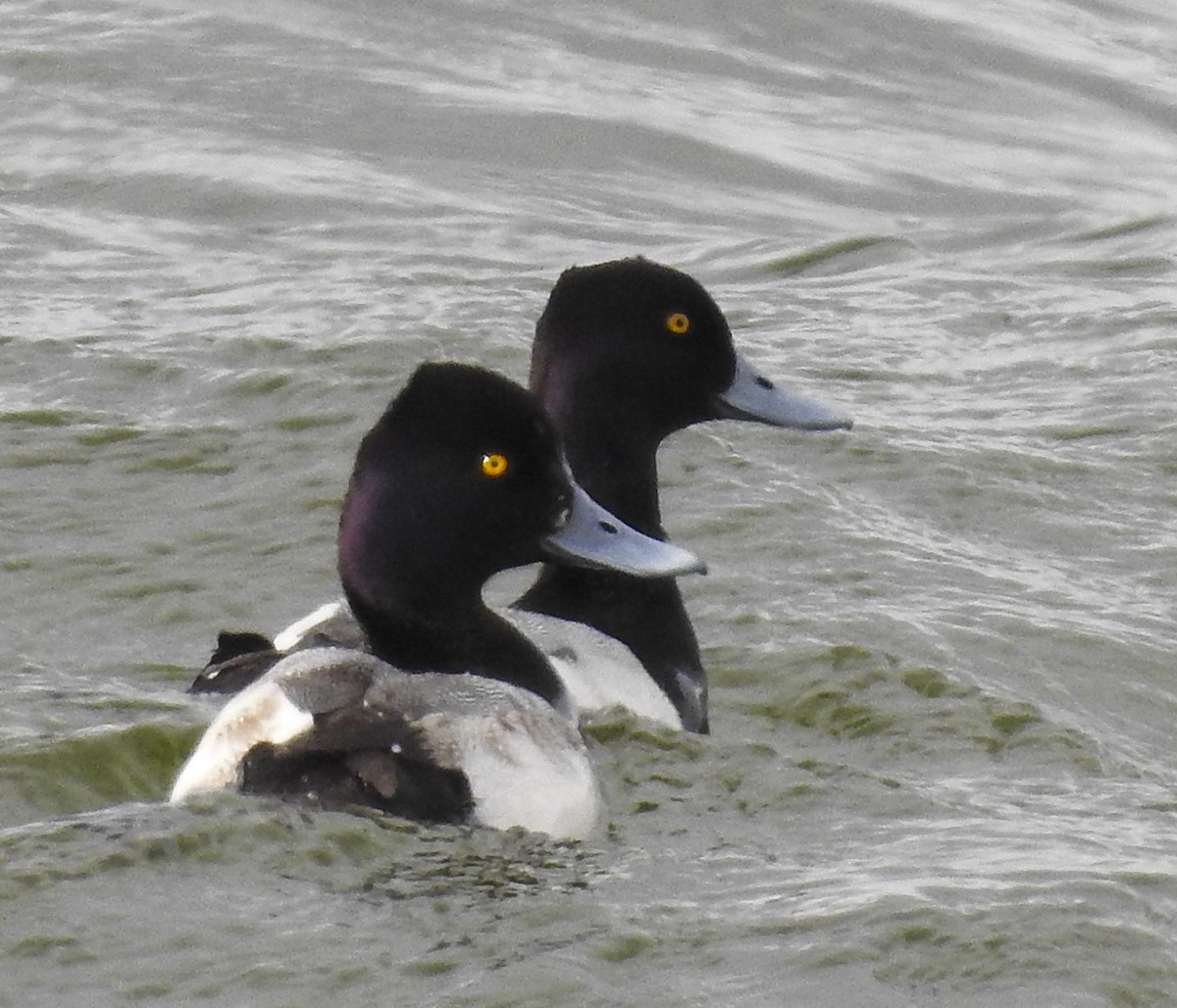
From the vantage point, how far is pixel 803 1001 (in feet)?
17.6

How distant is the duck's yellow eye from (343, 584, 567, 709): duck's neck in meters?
0.33

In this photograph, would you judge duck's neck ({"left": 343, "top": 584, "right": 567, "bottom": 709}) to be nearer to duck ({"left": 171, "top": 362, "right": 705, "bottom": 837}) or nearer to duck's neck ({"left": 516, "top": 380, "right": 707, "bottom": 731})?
duck ({"left": 171, "top": 362, "right": 705, "bottom": 837})

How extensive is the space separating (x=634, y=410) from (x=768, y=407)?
48 cm

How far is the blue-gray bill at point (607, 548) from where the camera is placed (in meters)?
6.83

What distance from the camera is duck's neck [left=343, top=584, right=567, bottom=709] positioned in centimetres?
643

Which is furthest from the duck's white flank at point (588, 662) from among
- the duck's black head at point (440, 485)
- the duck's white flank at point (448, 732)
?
the duck's white flank at point (448, 732)

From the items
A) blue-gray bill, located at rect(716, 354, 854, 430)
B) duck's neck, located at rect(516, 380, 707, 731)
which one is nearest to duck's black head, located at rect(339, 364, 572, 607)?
duck's neck, located at rect(516, 380, 707, 731)

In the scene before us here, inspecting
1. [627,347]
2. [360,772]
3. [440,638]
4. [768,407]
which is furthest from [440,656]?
[768,407]

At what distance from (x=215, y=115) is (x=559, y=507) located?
7.13 m

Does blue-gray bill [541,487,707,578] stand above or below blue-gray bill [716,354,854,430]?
below

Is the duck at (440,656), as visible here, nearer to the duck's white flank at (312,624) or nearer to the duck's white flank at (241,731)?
the duck's white flank at (241,731)

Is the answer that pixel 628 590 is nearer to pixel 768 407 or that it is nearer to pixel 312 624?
pixel 768 407

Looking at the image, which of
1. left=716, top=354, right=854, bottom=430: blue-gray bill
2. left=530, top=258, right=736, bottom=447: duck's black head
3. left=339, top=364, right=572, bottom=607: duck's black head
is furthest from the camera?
left=716, top=354, right=854, bottom=430: blue-gray bill

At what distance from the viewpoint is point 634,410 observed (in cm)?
796
